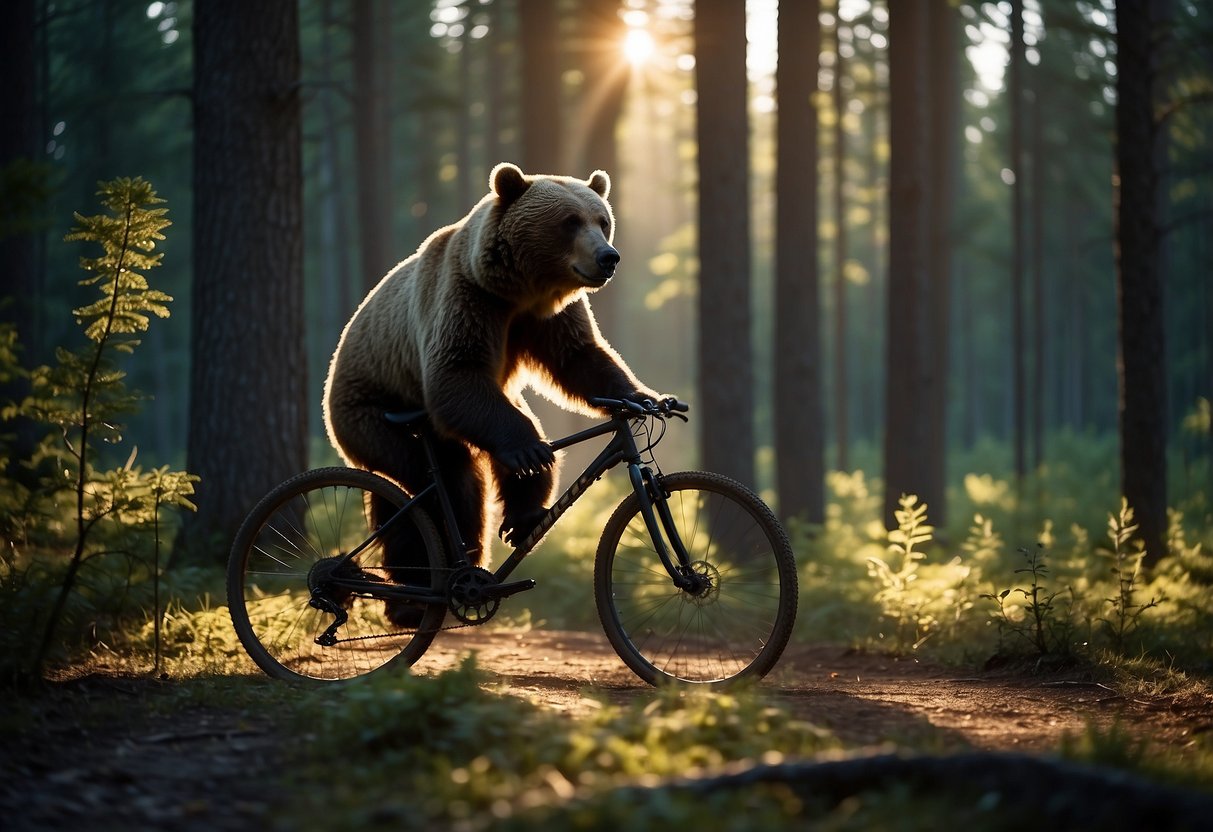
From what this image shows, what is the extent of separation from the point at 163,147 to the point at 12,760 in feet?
→ 110

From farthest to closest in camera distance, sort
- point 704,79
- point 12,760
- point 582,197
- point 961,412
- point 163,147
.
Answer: point 961,412 < point 163,147 < point 704,79 < point 582,197 < point 12,760

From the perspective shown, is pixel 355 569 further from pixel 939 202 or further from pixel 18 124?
pixel 939 202

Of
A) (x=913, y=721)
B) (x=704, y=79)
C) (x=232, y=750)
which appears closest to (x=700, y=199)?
(x=704, y=79)

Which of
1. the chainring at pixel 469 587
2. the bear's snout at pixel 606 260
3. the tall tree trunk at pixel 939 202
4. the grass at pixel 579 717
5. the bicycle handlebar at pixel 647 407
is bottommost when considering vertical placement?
the grass at pixel 579 717

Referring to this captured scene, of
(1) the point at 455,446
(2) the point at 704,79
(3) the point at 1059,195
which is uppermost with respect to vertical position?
(3) the point at 1059,195

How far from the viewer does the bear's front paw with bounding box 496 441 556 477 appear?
17.9ft

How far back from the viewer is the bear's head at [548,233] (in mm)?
5723

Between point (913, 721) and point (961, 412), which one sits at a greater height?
point (961, 412)

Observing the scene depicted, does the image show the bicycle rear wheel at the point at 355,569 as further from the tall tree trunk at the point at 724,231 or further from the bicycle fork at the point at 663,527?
the tall tree trunk at the point at 724,231

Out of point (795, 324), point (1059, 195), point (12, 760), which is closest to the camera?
point (12, 760)

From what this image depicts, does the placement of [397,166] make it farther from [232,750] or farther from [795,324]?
[232,750]

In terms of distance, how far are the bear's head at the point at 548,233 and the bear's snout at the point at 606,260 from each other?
0.03m

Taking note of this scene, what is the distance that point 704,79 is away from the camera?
469 inches

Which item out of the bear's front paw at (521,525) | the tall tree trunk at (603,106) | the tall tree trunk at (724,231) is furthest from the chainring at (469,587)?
the tall tree trunk at (603,106)
